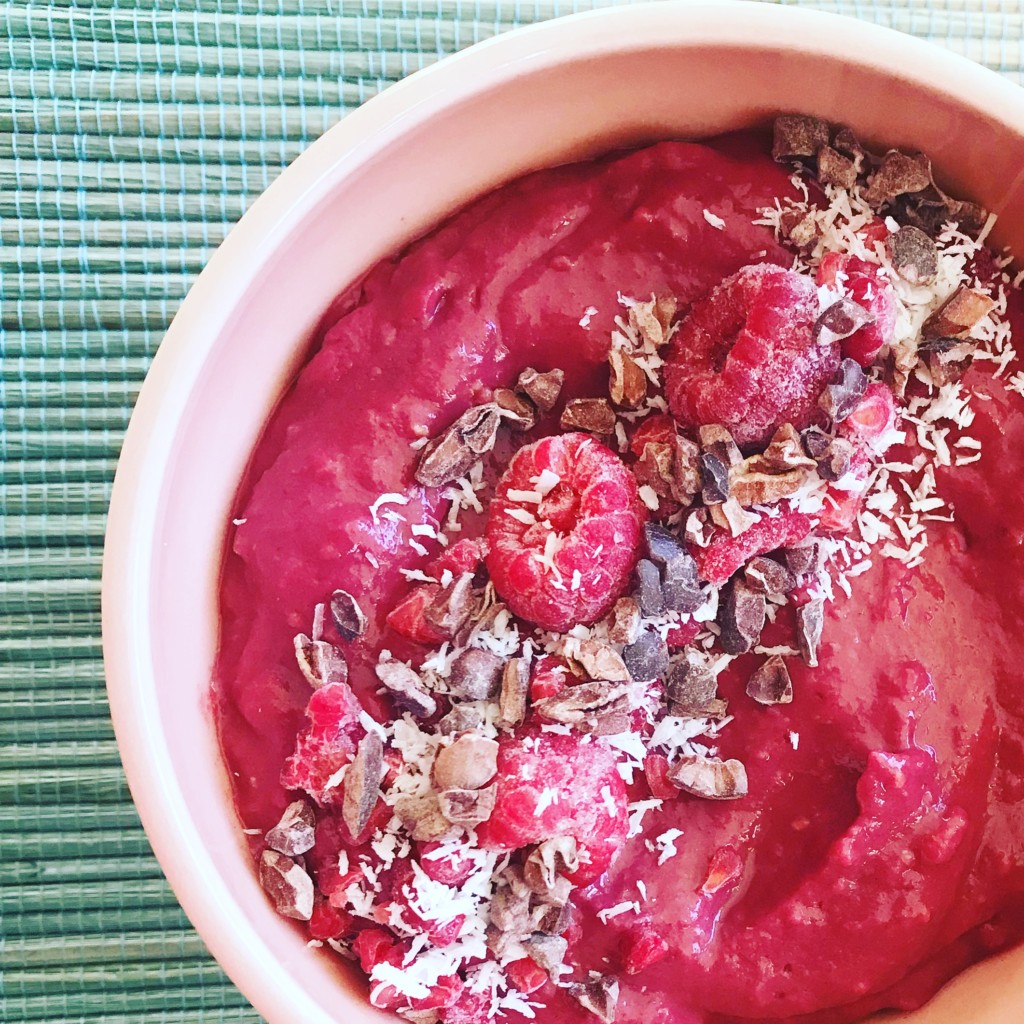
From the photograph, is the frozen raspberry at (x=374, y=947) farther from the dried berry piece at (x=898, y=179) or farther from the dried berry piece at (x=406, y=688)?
the dried berry piece at (x=898, y=179)

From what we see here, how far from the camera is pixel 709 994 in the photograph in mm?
1405

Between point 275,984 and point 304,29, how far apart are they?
53.8 inches

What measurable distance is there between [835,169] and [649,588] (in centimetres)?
59

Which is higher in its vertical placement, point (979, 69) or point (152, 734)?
point (979, 69)

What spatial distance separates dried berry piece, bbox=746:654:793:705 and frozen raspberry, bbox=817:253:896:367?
400 millimetres

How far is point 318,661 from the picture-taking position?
Answer: 4.35ft

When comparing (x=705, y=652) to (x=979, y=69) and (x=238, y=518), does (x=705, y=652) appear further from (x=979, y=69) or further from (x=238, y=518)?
(x=979, y=69)

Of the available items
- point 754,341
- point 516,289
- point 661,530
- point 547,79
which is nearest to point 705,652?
point 661,530

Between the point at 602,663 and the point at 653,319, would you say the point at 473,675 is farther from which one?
the point at 653,319

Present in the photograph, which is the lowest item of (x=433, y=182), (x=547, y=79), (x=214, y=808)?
(x=214, y=808)

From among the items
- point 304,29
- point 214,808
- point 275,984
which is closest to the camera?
point 275,984

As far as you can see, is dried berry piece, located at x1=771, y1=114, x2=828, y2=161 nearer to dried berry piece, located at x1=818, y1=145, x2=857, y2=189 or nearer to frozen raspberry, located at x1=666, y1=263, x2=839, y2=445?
dried berry piece, located at x1=818, y1=145, x2=857, y2=189

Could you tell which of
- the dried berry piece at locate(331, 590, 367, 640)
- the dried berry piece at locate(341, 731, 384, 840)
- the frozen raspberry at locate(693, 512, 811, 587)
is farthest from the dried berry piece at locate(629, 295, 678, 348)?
the dried berry piece at locate(341, 731, 384, 840)

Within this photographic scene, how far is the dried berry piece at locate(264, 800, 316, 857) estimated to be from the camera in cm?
133
